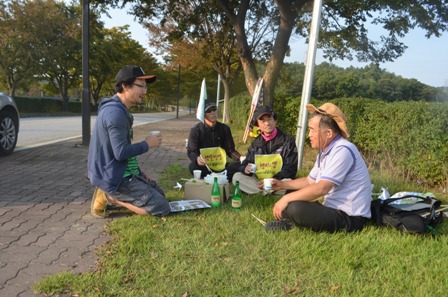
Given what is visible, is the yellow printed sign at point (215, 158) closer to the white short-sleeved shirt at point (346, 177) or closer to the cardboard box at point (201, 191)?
the cardboard box at point (201, 191)

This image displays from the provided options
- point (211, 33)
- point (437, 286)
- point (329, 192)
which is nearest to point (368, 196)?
point (329, 192)

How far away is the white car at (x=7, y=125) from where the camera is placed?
7.32 m

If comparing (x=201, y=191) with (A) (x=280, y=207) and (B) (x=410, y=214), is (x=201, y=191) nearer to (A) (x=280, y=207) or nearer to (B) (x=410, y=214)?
(A) (x=280, y=207)

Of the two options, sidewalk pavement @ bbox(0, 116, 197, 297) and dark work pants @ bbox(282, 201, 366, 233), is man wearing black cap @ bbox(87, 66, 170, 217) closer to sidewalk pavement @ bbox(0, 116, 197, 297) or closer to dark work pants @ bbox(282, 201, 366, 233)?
sidewalk pavement @ bbox(0, 116, 197, 297)

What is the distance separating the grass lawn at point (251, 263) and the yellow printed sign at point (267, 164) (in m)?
1.10

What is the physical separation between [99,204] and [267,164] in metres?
2.19

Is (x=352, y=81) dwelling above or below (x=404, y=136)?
above

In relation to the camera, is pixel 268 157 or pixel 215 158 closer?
pixel 268 157

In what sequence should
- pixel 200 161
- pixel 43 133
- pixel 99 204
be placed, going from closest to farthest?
pixel 99 204 < pixel 200 161 < pixel 43 133

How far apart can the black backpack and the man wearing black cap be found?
2.26 metres

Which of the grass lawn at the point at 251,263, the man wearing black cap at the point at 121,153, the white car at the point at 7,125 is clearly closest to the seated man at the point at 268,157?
the grass lawn at the point at 251,263

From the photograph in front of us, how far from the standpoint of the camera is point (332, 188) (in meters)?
3.34

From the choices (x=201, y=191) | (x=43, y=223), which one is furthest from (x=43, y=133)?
(x=201, y=191)

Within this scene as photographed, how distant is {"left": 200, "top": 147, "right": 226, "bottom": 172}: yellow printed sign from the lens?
533cm
